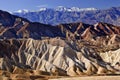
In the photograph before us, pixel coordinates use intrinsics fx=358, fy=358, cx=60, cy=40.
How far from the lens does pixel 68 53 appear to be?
14450cm

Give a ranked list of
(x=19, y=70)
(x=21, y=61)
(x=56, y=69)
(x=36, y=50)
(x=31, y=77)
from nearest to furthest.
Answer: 1. (x=31, y=77)
2. (x=19, y=70)
3. (x=56, y=69)
4. (x=21, y=61)
5. (x=36, y=50)

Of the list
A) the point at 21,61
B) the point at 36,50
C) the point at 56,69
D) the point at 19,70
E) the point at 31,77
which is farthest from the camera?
the point at 36,50

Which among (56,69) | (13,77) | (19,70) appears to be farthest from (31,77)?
(56,69)

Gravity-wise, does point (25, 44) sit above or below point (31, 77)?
above

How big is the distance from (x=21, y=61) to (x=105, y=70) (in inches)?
1254

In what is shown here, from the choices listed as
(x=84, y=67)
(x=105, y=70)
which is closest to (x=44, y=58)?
(x=84, y=67)

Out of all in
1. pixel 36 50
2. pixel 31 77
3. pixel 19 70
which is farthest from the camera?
pixel 36 50

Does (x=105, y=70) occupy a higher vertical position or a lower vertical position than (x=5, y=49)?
lower

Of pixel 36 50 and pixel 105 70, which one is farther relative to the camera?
pixel 36 50

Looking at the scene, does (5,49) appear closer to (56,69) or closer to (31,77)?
(56,69)

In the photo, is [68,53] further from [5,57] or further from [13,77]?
[13,77]

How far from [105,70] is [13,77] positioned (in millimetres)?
42988

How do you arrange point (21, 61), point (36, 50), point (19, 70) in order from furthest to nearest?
point (36, 50) < point (21, 61) < point (19, 70)

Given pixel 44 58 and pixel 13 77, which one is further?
pixel 44 58
